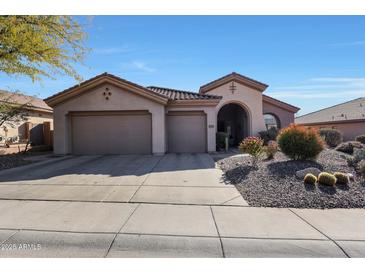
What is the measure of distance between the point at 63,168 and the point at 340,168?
10193 mm

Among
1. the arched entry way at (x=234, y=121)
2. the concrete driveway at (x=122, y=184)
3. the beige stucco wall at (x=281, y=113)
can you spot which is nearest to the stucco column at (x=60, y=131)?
the concrete driveway at (x=122, y=184)

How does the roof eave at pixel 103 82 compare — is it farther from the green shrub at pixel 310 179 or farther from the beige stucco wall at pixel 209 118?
the green shrub at pixel 310 179

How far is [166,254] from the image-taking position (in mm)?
3672

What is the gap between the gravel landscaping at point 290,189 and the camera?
5914 millimetres

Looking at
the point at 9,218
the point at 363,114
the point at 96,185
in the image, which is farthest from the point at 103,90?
the point at 363,114

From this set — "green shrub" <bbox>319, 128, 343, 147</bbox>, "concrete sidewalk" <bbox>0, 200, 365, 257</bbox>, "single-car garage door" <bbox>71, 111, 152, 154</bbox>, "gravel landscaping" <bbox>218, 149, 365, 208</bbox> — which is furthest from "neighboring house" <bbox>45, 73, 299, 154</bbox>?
"concrete sidewalk" <bbox>0, 200, 365, 257</bbox>

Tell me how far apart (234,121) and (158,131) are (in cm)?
1114

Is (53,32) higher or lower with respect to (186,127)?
higher

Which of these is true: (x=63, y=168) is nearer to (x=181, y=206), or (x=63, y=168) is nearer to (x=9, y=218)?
(x=9, y=218)

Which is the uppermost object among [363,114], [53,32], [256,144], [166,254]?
[53,32]

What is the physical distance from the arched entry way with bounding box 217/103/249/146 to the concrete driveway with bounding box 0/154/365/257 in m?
14.1

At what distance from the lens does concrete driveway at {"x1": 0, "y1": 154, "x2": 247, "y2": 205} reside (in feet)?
20.7

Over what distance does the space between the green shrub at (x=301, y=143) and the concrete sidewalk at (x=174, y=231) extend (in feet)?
12.4

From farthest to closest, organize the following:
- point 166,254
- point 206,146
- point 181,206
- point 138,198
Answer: point 206,146
point 138,198
point 181,206
point 166,254
